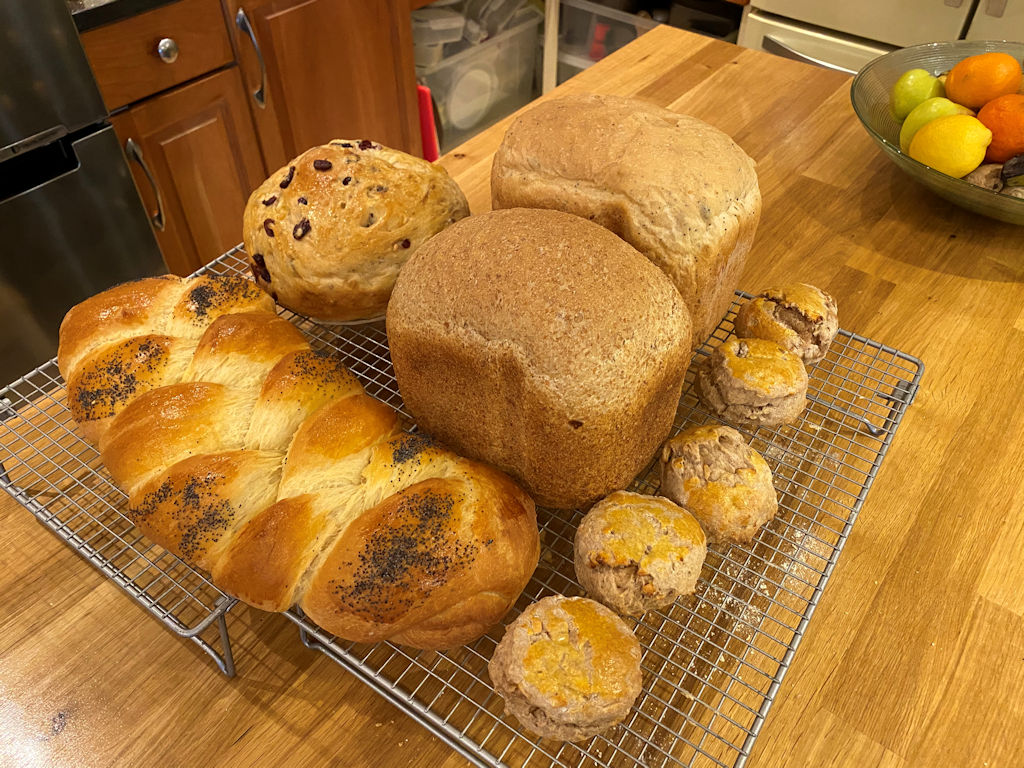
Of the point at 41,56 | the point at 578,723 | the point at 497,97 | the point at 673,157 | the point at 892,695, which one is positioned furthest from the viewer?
the point at 497,97

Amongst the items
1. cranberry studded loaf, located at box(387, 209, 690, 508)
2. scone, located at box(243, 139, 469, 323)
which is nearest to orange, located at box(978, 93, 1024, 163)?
cranberry studded loaf, located at box(387, 209, 690, 508)

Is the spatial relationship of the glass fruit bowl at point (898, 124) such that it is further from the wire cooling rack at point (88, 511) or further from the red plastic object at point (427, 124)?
the red plastic object at point (427, 124)

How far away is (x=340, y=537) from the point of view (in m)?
0.67

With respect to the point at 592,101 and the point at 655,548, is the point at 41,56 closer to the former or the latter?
the point at 592,101

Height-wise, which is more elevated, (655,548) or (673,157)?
(673,157)

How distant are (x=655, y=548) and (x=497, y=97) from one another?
2608mm

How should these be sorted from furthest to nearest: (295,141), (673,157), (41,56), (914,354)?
(295,141) → (41,56) → (914,354) → (673,157)

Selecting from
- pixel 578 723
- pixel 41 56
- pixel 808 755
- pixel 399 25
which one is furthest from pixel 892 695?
pixel 399 25

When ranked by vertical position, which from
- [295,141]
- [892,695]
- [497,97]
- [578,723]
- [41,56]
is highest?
[41,56]

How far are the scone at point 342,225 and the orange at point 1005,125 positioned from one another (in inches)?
34.0

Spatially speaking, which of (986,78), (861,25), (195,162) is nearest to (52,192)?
(195,162)

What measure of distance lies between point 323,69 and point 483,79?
0.96 metres

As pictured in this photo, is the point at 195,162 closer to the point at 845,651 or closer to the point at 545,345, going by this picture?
the point at 545,345

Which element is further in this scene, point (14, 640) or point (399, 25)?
point (399, 25)
